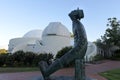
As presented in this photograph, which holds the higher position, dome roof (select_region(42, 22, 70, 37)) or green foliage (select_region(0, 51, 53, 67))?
dome roof (select_region(42, 22, 70, 37))

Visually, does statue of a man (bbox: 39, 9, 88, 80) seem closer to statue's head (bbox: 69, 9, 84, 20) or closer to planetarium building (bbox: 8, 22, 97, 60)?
statue's head (bbox: 69, 9, 84, 20)

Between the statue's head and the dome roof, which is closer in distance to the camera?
the statue's head

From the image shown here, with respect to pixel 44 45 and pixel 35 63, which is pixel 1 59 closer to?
pixel 35 63

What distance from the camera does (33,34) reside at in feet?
160

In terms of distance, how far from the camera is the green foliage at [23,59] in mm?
27375

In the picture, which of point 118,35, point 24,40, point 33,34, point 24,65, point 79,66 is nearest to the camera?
point 79,66

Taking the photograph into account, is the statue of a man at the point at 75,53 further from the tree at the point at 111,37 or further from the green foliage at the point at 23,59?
the tree at the point at 111,37

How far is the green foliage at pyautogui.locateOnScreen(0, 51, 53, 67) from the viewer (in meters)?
27.4

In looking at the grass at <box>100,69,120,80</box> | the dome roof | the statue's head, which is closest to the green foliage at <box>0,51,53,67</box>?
the dome roof

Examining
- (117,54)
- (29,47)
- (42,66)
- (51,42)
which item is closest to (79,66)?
(42,66)

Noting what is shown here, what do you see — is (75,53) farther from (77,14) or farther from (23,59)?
(23,59)

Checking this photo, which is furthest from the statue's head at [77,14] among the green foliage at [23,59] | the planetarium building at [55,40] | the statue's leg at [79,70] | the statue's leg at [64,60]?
the planetarium building at [55,40]

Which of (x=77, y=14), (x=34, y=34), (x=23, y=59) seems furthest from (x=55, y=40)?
(x=77, y=14)

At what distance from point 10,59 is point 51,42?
33.2 ft
